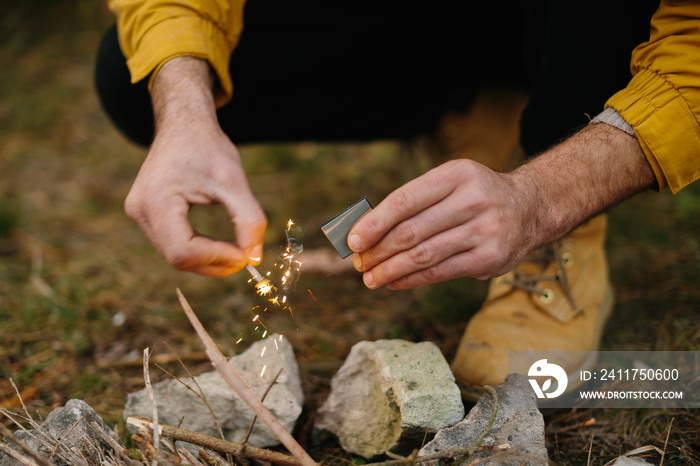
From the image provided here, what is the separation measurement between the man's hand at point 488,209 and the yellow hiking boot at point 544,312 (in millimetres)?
513

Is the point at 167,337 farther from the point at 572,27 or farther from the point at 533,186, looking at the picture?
the point at 572,27

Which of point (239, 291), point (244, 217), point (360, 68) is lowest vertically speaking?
point (239, 291)

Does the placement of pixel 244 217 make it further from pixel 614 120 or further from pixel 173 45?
pixel 614 120

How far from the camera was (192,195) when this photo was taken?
135cm

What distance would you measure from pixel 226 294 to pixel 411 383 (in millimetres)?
1270

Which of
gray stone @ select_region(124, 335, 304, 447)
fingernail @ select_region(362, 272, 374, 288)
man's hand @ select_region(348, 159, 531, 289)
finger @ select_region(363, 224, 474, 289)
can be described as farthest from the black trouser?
gray stone @ select_region(124, 335, 304, 447)

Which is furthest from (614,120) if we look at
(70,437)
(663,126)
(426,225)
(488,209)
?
(70,437)

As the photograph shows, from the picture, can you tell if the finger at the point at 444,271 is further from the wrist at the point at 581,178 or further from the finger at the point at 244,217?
the finger at the point at 244,217

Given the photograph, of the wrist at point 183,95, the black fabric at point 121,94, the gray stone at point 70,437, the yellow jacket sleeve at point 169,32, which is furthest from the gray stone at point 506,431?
the black fabric at point 121,94

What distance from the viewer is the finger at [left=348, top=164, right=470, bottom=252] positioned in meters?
1.20

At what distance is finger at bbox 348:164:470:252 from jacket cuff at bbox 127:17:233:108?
0.92 metres
